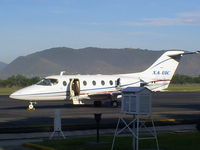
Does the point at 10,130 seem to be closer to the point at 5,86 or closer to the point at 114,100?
the point at 114,100

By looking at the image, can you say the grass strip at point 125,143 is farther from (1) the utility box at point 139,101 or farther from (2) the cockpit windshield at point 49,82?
(2) the cockpit windshield at point 49,82

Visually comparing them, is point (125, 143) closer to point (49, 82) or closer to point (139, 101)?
point (139, 101)

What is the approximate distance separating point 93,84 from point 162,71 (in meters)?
6.00

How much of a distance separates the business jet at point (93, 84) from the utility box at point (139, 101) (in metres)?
22.0

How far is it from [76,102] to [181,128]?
678 inches

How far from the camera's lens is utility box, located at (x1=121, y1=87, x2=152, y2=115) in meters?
14.3

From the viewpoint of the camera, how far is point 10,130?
20.0m

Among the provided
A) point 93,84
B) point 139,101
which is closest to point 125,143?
point 139,101

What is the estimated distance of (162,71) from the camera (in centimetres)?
4125

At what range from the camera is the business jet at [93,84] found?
36500mm

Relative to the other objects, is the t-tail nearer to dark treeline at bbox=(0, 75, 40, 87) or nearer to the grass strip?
the grass strip

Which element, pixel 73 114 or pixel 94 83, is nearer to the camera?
pixel 73 114

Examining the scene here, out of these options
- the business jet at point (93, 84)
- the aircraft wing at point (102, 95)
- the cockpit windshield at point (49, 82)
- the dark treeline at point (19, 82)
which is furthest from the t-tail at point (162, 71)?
the dark treeline at point (19, 82)

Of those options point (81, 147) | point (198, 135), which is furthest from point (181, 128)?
point (81, 147)
